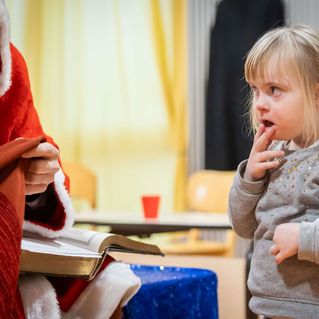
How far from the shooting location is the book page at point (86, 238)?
124cm

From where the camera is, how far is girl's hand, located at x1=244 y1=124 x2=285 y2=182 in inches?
45.9

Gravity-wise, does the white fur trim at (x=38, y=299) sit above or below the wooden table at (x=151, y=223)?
above

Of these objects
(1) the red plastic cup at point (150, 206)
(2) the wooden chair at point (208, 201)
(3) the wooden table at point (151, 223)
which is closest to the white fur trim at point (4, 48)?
(3) the wooden table at point (151, 223)

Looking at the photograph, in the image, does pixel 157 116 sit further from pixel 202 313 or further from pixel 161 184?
pixel 202 313

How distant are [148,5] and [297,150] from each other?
3189mm

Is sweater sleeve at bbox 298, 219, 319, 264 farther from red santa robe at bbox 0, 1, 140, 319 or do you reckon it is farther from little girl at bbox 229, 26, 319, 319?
red santa robe at bbox 0, 1, 140, 319

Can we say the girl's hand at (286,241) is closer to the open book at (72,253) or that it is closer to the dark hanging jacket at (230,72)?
the open book at (72,253)

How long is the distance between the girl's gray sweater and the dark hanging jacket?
274 centimetres

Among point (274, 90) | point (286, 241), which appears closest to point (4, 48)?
point (274, 90)

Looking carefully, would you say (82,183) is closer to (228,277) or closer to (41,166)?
(228,277)

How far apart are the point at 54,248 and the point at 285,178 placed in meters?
0.42

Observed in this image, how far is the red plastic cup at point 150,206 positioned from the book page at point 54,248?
150 centimetres

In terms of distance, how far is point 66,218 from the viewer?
4.43 feet

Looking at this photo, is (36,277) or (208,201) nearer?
(36,277)
